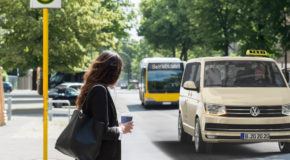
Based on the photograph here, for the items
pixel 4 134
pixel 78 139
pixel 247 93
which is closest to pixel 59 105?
pixel 4 134

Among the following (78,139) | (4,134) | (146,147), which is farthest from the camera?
(4,134)

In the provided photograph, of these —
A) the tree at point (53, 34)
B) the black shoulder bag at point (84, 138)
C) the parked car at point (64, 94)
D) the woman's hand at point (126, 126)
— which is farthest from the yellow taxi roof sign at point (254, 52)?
the parked car at point (64, 94)

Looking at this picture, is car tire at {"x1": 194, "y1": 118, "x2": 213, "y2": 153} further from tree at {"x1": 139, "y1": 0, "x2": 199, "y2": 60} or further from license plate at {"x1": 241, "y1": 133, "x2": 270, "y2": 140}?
tree at {"x1": 139, "y1": 0, "x2": 199, "y2": 60}

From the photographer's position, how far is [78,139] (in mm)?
3596

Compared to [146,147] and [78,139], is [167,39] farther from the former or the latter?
[78,139]

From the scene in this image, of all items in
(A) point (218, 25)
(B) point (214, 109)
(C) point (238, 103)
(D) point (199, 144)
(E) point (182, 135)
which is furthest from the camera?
(A) point (218, 25)

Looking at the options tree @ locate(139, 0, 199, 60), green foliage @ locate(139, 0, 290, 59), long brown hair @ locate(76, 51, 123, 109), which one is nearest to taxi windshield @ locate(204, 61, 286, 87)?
long brown hair @ locate(76, 51, 123, 109)

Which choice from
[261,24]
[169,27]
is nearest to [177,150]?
[261,24]

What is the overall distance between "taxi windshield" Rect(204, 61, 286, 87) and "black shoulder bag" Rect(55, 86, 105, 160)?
22.7 ft

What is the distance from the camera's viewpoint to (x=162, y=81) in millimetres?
29625

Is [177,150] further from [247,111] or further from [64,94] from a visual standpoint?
[64,94]

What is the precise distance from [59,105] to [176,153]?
17.6 meters

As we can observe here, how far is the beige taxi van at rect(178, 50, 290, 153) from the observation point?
31.1 feet

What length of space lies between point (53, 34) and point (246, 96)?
59.8 feet
